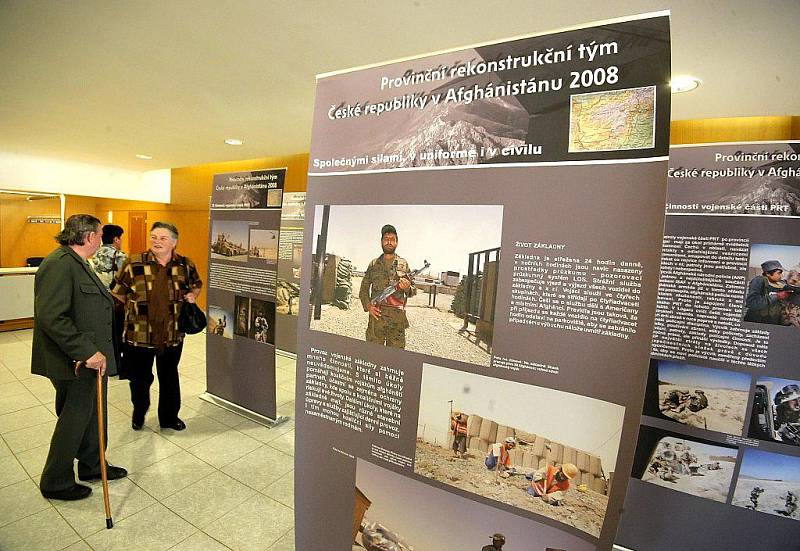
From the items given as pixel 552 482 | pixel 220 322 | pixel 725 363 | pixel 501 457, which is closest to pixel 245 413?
pixel 220 322

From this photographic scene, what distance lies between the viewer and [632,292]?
0.86 meters

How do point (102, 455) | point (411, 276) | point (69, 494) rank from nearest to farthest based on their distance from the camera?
1. point (411, 276)
2. point (102, 455)
3. point (69, 494)

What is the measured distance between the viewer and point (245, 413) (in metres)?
3.88

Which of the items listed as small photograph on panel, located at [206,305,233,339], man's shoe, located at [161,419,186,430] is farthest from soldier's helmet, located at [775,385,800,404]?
man's shoe, located at [161,419,186,430]

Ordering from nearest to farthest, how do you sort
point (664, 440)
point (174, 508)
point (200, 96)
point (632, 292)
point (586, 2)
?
point (632, 292), point (586, 2), point (664, 440), point (174, 508), point (200, 96)

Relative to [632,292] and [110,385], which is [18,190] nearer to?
[110,385]

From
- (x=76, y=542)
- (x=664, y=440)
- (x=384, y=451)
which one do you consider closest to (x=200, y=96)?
(x=76, y=542)

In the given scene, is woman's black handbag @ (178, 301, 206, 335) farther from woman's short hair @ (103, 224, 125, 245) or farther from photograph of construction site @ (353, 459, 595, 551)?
photograph of construction site @ (353, 459, 595, 551)

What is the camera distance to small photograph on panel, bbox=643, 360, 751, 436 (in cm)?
195

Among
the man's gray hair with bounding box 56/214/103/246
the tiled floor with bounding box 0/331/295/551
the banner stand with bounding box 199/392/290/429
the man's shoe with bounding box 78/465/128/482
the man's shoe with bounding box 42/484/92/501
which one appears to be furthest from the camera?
the banner stand with bounding box 199/392/290/429

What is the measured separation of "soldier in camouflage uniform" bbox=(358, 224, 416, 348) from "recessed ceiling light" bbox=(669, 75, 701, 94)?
110 inches

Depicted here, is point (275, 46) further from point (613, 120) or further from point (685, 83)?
point (685, 83)

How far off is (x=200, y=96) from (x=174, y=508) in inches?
132

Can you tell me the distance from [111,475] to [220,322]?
1454 mm
